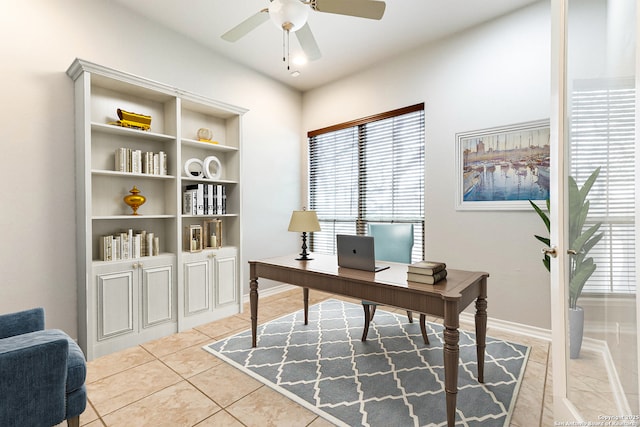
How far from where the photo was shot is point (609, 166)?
43.9 inches

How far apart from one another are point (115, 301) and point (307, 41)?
100.0 inches

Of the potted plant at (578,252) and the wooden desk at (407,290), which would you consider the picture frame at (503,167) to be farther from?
the potted plant at (578,252)

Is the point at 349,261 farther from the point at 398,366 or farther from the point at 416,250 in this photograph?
the point at 416,250

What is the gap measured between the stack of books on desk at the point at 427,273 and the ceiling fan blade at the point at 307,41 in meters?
1.64

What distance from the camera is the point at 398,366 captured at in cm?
220

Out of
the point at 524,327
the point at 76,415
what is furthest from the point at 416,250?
the point at 76,415

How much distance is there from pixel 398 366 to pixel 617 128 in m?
1.89

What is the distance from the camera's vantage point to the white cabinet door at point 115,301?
Result: 2402mm

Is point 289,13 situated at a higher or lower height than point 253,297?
higher

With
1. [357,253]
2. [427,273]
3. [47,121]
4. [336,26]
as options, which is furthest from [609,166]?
[47,121]

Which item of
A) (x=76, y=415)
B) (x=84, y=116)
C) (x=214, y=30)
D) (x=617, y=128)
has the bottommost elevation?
(x=76, y=415)

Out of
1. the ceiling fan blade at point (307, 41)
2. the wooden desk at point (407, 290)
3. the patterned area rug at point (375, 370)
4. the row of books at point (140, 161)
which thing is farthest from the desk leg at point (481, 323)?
Result: the row of books at point (140, 161)

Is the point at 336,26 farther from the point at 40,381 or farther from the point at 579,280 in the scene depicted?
the point at 40,381

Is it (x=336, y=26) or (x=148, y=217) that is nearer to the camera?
(x=148, y=217)
